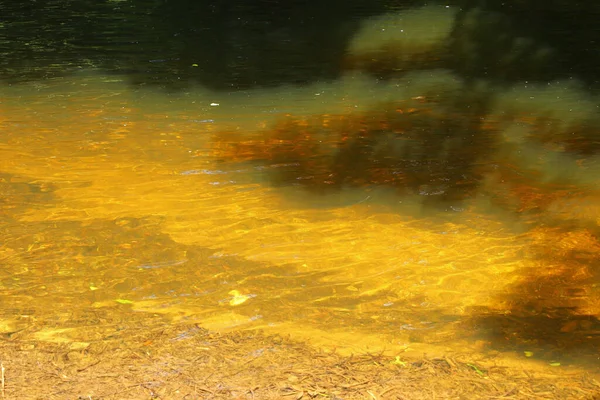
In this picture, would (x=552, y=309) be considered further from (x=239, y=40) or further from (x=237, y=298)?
(x=239, y=40)

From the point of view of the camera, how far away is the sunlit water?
3773mm

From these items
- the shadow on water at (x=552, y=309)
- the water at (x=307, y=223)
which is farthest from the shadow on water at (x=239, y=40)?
the shadow on water at (x=552, y=309)

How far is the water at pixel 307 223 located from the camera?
3.77 metres

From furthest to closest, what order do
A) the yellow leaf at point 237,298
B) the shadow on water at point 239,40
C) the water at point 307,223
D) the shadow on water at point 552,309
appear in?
1. the shadow on water at point 239,40
2. the yellow leaf at point 237,298
3. the water at point 307,223
4. the shadow on water at point 552,309

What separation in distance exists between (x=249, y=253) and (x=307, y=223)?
0.61 meters

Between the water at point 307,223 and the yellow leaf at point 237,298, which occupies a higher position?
the water at point 307,223

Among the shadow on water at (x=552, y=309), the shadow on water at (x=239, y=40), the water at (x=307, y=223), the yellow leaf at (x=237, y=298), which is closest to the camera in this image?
the shadow on water at (x=552, y=309)

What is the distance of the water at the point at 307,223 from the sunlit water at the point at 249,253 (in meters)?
0.01

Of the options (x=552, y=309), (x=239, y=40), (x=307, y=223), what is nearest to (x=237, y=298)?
(x=307, y=223)

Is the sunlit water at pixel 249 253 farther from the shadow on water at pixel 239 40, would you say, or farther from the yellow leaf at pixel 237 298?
the shadow on water at pixel 239 40

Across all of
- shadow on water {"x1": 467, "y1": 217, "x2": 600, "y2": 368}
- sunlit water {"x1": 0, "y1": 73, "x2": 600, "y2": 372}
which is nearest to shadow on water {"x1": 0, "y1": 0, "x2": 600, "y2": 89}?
sunlit water {"x1": 0, "y1": 73, "x2": 600, "y2": 372}

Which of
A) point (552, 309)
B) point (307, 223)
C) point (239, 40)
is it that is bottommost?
point (552, 309)

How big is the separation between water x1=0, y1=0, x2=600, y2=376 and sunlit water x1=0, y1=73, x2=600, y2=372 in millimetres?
14

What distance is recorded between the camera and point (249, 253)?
4465 millimetres
